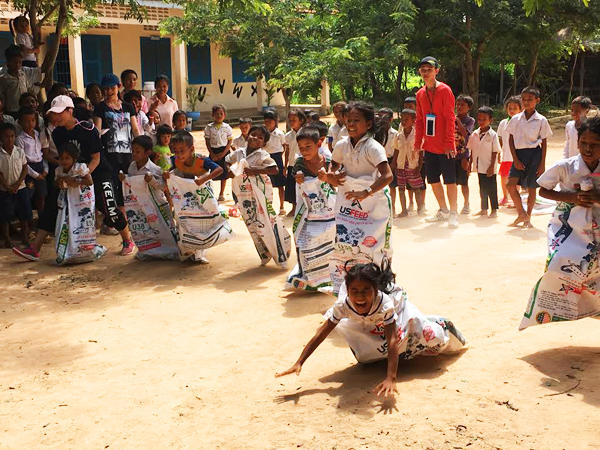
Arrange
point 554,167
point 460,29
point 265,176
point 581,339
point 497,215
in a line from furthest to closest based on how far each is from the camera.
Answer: point 460,29 → point 497,215 → point 265,176 → point 581,339 → point 554,167

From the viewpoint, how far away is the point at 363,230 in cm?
507

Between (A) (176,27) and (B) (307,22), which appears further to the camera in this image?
(A) (176,27)

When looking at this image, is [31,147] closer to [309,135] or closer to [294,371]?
[309,135]

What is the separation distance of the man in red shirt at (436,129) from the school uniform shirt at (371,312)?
4683 millimetres

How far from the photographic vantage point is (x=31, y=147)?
27.6 feet

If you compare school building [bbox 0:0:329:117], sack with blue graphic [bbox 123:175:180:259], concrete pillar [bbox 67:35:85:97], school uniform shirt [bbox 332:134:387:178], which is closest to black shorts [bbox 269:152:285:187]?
sack with blue graphic [bbox 123:175:180:259]

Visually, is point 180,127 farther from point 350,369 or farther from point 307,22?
point 307,22

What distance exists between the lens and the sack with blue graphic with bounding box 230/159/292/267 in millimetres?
6969

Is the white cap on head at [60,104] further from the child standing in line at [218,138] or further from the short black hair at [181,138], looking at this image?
the child standing in line at [218,138]

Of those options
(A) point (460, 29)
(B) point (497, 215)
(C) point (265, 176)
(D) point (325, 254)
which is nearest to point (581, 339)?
(D) point (325, 254)

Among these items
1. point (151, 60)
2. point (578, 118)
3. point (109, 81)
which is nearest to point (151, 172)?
point (109, 81)

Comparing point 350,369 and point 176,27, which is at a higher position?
point 176,27

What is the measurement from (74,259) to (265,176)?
2291 millimetres

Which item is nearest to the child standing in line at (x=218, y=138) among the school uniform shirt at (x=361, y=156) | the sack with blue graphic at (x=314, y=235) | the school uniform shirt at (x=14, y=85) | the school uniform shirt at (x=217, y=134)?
the school uniform shirt at (x=217, y=134)
